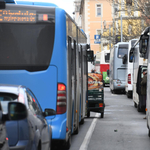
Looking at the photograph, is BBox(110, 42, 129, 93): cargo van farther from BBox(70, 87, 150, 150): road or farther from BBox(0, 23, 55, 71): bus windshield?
BBox(0, 23, 55, 71): bus windshield

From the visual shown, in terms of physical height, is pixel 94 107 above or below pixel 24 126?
below

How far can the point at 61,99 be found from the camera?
903 cm

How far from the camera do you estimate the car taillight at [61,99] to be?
355 inches

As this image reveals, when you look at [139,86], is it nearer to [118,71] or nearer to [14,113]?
[118,71]

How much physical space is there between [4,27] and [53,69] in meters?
1.24

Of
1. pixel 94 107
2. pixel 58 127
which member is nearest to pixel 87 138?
pixel 58 127

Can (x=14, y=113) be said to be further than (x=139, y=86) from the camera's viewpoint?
No

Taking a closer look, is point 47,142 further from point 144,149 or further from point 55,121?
Result: point 144,149

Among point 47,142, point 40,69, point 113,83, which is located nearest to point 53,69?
→ point 40,69

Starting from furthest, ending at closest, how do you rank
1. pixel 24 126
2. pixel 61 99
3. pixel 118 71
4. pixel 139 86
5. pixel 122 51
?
1. pixel 122 51
2. pixel 118 71
3. pixel 139 86
4. pixel 61 99
5. pixel 24 126


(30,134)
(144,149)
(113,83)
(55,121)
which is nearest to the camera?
(30,134)

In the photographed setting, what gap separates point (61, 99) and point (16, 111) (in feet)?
14.4

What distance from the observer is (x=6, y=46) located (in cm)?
902

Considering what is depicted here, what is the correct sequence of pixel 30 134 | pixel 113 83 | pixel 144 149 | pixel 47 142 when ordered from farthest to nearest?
pixel 113 83, pixel 144 149, pixel 47 142, pixel 30 134
